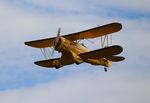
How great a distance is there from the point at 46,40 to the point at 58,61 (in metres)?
5.27

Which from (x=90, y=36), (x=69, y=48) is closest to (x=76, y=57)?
(x=69, y=48)

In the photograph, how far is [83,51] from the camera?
4878cm

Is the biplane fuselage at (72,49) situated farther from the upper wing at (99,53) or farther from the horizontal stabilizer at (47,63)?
the horizontal stabilizer at (47,63)

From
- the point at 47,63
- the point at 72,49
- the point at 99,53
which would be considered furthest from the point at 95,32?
the point at 47,63

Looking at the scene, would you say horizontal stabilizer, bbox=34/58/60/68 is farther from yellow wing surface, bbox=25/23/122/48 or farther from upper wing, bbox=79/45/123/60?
upper wing, bbox=79/45/123/60

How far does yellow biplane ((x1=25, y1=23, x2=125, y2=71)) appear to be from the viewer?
4706 centimetres

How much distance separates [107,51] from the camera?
46.8 meters

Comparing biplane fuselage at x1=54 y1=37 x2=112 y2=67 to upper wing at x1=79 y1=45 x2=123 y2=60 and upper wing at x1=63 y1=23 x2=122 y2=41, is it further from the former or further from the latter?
upper wing at x1=63 y1=23 x2=122 y2=41

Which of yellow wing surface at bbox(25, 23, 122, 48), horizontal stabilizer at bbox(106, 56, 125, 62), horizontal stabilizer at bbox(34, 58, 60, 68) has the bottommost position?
horizontal stabilizer at bbox(34, 58, 60, 68)

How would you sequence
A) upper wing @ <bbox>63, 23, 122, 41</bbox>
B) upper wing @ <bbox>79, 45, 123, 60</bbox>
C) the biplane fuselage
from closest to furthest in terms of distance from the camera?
upper wing @ <bbox>79, 45, 123, 60</bbox>
the biplane fuselage
upper wing @ <bbox>63, 23, 122, 41</bbox>

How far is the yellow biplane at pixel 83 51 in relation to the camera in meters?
47.1

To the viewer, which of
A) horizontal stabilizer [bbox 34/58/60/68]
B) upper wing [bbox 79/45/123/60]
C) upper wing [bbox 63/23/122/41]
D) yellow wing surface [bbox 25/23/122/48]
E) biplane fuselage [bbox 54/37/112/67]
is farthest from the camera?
horizontal stabilizer [bbox 34/58/60/68]

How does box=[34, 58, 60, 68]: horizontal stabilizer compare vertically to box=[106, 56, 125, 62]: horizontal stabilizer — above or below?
below

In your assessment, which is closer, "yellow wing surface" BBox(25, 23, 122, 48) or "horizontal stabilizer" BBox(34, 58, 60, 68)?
"yellow wing surface" BBox(25, 23, 122, 48)
